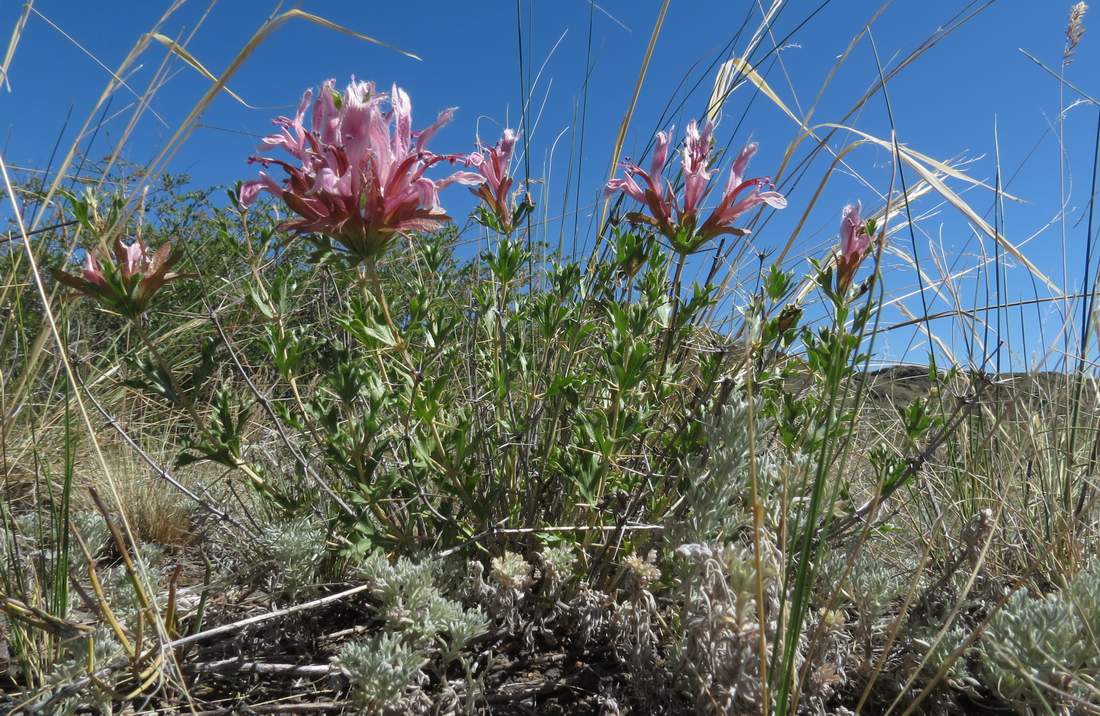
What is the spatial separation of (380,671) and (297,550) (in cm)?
41

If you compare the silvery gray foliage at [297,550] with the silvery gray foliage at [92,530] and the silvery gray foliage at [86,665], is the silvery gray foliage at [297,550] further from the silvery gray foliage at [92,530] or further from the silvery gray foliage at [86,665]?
the silvery gray foliage at [92,530]

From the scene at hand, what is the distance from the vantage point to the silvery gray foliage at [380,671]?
3.89ft

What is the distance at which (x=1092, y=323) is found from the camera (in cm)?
224

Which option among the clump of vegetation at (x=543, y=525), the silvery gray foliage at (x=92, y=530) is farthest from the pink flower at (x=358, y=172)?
the silvery gray foliage at (x=92, y=530)

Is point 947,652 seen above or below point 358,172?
below

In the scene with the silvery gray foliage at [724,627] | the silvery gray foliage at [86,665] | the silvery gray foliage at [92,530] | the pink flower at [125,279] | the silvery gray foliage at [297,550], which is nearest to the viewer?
the silvery gray foliage at [724,627]

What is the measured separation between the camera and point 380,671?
1.19 metres

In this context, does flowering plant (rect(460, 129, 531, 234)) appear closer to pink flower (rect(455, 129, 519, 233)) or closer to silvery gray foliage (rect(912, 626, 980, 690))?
pink flower (rect(455, 129, 519, 233))

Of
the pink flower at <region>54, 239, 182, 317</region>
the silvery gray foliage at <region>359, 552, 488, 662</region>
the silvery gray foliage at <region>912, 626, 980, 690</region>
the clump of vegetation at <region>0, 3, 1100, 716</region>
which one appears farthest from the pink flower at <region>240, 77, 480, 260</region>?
the silvery gray foliage at <region>912, 626, 980, 690</region>

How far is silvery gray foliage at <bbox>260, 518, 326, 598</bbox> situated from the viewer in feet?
4.91

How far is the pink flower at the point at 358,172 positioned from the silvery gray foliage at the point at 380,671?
70cm

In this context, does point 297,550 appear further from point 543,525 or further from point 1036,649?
point 1036,649

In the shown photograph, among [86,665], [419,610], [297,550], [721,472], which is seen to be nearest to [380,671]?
[419,610]

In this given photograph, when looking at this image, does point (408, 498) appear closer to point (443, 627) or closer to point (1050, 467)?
point (443, 627)
